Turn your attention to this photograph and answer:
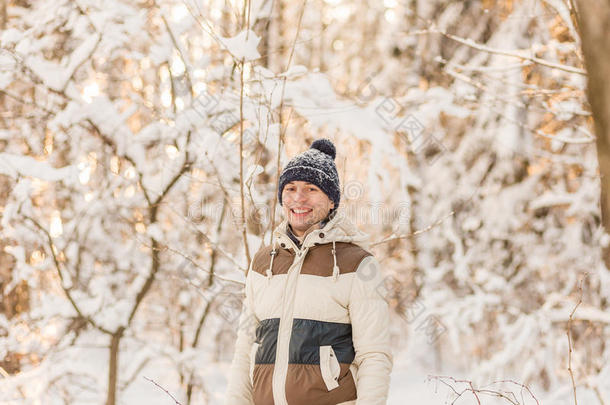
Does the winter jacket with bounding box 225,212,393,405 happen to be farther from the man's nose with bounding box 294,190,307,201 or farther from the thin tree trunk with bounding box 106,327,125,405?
the thin tree trunk with bounding box 106,327,125,405

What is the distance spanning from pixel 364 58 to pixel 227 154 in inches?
227

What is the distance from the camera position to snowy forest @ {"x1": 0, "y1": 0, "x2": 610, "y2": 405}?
3.79 m

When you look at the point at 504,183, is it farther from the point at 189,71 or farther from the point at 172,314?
the point at 189,71

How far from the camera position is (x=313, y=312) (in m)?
1.99

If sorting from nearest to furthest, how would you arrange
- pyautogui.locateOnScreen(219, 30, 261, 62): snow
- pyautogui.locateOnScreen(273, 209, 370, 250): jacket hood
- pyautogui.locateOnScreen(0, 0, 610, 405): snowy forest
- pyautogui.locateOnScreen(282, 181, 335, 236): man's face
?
pyautogui.locateOnScreen(273, 209, 370, 250): jacket hood
pyautogui.locateOnScreen(282, 181, 335, 236): man's face
pyautogui.locateOnScreen(219, 30, 261, 62): snow
pyautogui.locateOnScreen(0, 0, 610, 405): snowy forest

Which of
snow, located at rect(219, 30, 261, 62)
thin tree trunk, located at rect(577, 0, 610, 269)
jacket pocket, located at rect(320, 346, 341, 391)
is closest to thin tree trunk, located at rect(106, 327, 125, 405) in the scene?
snow, located at rect(219, 30, 261, 62)

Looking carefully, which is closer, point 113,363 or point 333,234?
point 333,234

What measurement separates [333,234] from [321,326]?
1.10ft

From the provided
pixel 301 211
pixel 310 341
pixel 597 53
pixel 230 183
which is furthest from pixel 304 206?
Answer: pixel 230 183

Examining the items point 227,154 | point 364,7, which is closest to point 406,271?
point 364,7

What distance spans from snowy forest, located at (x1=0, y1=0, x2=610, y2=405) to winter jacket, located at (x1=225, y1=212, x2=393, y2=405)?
0.28 m

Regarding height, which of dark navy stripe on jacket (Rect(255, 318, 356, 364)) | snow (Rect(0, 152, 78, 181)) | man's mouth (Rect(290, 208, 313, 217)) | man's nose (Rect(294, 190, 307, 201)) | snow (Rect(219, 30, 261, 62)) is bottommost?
dark navy stripe on jacket (Rect(255, 318, 356, 364))

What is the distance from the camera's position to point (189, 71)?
4.29 meters

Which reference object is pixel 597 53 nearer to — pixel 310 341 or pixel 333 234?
pixel 333 234
